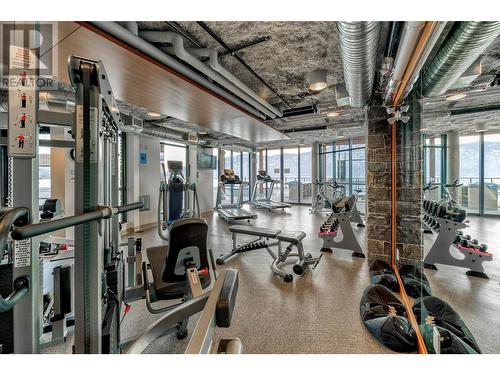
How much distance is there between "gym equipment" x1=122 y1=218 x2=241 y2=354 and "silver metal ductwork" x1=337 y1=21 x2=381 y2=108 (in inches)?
67.9

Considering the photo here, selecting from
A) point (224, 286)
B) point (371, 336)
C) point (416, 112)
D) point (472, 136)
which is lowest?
point (371, 336)

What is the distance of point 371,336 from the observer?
185cm

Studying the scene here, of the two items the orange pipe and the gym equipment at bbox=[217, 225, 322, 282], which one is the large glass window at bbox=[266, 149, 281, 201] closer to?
the gym equipment at bbox=[217, 225, 322, 282]

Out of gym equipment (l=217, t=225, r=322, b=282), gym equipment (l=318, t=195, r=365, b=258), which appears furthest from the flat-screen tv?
gym equipment (l=318, t=195, r=365, b=258)

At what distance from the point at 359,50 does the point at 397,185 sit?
2.18 metres

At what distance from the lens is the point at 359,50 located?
63.6 inches

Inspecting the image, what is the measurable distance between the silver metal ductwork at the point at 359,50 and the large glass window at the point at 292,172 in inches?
292

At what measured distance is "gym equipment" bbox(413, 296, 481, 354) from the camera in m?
1.49

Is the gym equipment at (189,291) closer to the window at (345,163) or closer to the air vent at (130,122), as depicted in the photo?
the air vent at (130,122)

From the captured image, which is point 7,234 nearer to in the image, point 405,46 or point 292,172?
point 405,46

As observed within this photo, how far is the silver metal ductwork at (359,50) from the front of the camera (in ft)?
4.52
